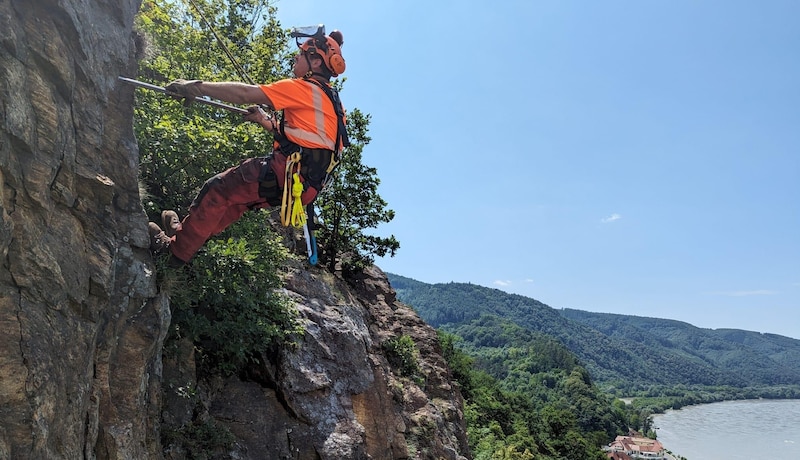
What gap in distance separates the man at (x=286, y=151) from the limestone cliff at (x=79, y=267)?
61cm

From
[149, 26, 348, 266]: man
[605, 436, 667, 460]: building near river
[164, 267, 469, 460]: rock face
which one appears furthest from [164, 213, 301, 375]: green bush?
[605, 436, 667, 460]: building near river

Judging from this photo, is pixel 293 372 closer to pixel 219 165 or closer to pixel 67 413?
pixel 219 165

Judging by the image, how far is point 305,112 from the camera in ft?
16.0

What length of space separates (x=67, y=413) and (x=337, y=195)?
44.5 ft

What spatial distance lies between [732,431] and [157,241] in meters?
138

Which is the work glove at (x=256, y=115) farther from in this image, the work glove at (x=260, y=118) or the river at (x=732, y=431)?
the river at (x=732, y=431)

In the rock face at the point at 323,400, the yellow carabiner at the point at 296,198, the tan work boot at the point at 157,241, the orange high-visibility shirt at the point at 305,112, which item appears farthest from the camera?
the rock face at the point at 323,400

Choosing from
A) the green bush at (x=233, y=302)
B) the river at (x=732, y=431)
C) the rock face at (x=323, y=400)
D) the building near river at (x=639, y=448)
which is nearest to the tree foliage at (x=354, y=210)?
the rock face at (x=323, y=400)

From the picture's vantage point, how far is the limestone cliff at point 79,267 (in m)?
3.10

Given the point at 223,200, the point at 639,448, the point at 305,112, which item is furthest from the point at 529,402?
the point at 305,112

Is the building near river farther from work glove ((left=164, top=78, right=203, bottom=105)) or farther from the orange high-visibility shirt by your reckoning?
work glove ((left=164, top=78, right=203, bottom=105))

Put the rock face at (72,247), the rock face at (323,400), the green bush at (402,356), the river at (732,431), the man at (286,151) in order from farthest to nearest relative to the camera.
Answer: the river at (732,431), the green bush at (402,356), the rock face at (323,400), the man at (286,151), the rock face at (72,247)

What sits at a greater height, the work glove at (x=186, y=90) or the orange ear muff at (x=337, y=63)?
the orange ear muff at (x=337, y=63)

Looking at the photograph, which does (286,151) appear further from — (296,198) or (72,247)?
(72,247)
